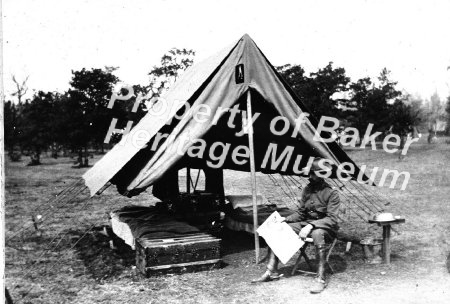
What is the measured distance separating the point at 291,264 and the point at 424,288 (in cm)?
177

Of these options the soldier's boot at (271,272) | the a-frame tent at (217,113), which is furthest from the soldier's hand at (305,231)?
the a-frame tent at (217,113)

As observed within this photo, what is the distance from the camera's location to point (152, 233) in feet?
20.2

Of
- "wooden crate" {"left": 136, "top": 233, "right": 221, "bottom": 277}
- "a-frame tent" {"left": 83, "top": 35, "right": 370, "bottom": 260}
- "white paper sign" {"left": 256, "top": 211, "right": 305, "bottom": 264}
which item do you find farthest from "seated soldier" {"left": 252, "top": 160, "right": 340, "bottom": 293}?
"wooden crate" {"left": 136, "top": 233, "right": 221, "bottom": 277}

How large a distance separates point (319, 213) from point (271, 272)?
1.03 metres

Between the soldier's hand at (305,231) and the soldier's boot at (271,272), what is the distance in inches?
16.5

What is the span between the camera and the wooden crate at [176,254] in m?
5.67

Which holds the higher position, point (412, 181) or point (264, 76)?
point (264, 76)

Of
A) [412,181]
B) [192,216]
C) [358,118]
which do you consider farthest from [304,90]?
[192,216]

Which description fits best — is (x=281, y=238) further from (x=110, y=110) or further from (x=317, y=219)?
(x=110, y=110)

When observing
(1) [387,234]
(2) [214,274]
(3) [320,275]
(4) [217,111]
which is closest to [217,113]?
(4) [217,111]

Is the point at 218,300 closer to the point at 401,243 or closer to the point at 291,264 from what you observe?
the point at 291,264

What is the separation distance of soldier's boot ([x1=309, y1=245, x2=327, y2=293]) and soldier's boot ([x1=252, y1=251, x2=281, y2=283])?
49 cm

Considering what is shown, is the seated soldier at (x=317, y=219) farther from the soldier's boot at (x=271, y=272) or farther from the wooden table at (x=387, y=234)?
the wooden table at (x=387, y=234)

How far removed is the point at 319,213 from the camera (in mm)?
5801
